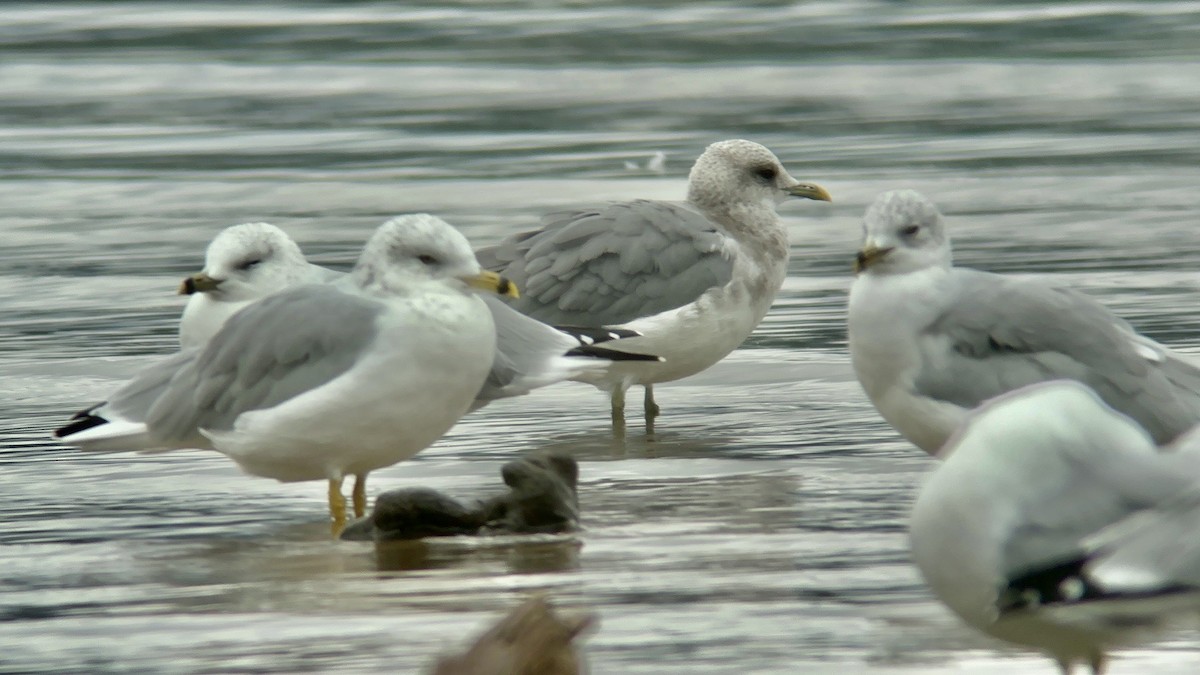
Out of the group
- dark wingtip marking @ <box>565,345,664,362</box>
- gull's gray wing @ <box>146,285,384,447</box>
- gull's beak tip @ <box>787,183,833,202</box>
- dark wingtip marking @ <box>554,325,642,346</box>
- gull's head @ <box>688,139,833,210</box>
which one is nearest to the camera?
gull's gray wing @ <box>146,285,384,447</box>

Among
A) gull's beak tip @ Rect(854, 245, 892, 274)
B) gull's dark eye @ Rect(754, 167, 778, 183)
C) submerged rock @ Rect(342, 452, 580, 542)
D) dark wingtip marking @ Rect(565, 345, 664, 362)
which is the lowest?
submerged rock @ Rect(342, 452, 580, 542)

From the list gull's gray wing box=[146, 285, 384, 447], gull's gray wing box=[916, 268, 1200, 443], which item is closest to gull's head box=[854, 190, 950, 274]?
gull's gray wing box=[916, 268, 1200, 443]

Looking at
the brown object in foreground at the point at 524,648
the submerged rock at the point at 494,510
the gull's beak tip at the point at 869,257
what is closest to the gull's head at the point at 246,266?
the submerged rock at the point at 494,510

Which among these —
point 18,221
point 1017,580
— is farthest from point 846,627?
point 18,221

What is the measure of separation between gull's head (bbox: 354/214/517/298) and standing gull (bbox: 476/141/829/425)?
72.2 inches

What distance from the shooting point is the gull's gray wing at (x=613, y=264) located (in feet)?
28.2

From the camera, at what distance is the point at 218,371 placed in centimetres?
679

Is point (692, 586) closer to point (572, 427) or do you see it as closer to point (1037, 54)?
point (572, 427)

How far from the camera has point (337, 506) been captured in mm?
6727

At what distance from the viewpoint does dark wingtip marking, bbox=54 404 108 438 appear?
6887 millimetres

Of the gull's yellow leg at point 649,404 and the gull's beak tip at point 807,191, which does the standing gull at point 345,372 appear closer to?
the gull's yellow leg at point 649,404

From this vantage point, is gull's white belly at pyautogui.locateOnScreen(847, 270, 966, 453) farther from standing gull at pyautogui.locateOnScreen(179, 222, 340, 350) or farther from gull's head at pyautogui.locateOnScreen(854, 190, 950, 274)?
standing gull at pyautogui.locateOnScreen(179, 222, 340, 350)

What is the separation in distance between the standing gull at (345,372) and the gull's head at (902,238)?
4.02ft

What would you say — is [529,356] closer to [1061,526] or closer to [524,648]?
[524,648]
